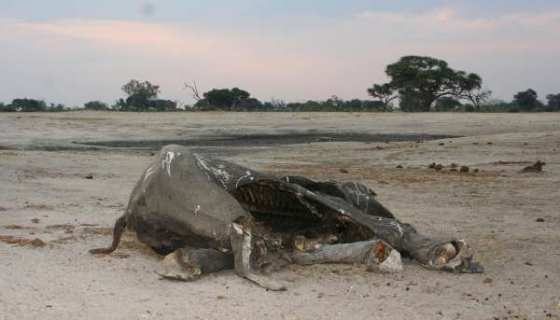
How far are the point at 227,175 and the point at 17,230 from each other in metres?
2.29

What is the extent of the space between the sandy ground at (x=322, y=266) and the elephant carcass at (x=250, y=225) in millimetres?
143

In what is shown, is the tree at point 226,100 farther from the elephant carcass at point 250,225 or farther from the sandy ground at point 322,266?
the elephant carcass at point 250,225

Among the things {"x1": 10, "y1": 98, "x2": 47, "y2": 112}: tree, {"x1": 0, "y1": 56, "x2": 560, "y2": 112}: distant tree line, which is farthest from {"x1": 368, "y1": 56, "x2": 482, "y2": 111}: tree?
{"x1": 10, "y1": 98, "x2": 47, "y2": 112}: tree

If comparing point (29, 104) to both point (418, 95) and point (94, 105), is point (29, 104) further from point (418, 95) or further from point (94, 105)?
point (418, 95)

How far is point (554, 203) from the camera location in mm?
9930

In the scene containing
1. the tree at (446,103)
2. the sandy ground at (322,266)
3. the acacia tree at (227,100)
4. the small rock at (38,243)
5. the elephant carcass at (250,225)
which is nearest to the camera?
the sandy ground at (322,266)

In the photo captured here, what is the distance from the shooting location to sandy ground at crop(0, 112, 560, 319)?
5.16 meters

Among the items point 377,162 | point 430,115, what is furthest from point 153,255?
point 430,115

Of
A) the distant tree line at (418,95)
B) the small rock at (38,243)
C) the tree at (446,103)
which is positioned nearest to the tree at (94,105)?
the distant tree line at (418,95)

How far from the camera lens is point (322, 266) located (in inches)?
241

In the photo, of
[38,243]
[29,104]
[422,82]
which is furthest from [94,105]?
[38,243]

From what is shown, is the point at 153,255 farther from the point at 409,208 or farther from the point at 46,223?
the point at 409,208

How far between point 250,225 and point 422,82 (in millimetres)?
41247

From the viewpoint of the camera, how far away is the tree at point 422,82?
46.6 metres
